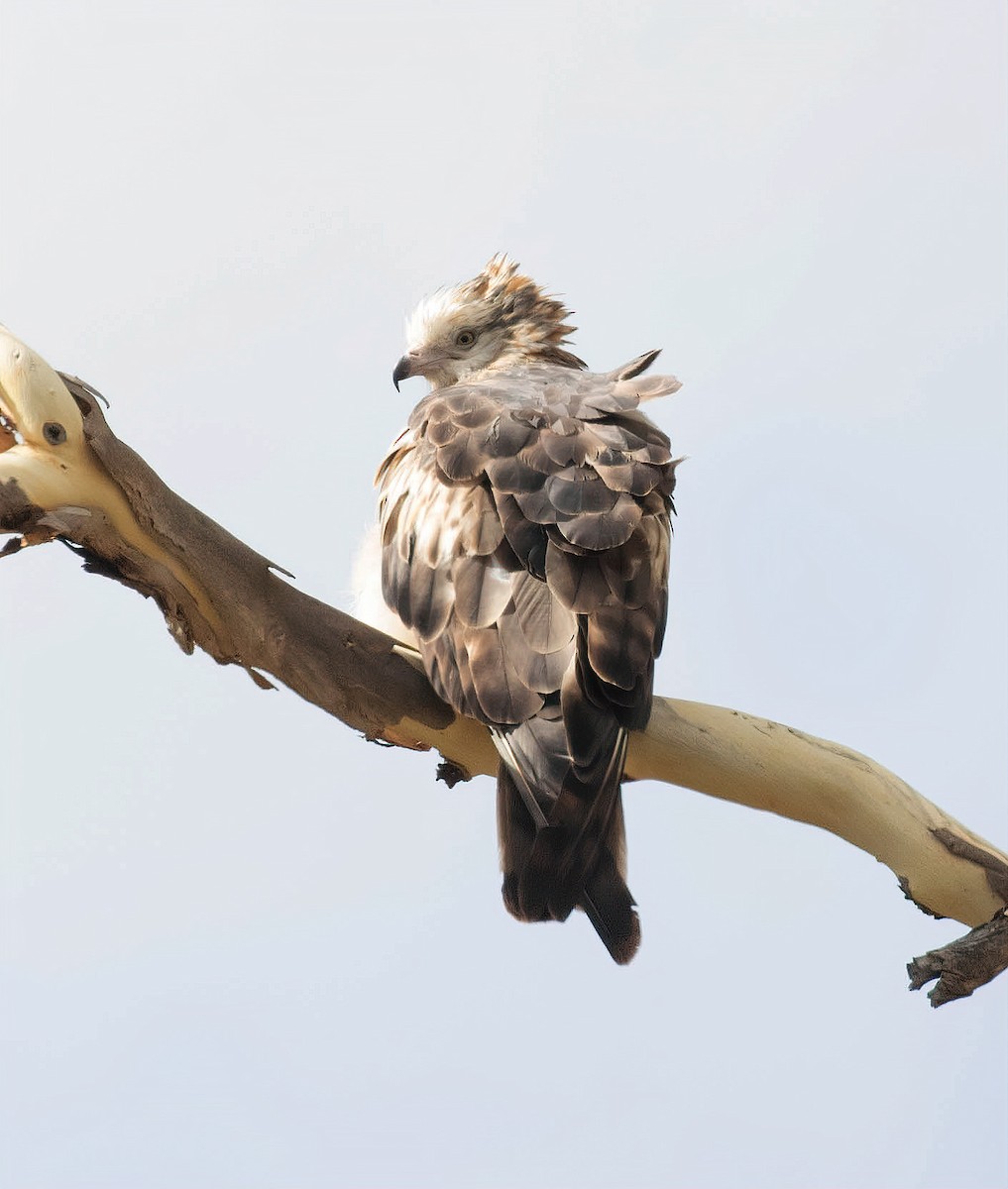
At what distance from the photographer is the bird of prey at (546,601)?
4.30 meters

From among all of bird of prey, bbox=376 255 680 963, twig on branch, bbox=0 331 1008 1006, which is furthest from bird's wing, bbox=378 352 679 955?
twig on branch, bbox=0 331 1008 1006

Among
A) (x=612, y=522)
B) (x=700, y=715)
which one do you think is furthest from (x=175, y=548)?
(x=700, y=715)

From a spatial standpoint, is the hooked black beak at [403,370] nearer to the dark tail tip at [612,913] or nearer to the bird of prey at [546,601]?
the bird of prey at [546,601]

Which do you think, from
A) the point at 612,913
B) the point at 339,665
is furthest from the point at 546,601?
the point at 612,913

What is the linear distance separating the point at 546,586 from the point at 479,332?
2822 mm

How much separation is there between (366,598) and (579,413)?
3.43ft

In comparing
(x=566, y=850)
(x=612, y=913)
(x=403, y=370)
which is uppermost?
(x=403, y=370)

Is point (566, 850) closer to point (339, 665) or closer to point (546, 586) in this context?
point (546, 586)

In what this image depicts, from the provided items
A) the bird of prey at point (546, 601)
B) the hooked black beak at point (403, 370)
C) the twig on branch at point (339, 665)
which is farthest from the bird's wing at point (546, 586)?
the hooked black beak at point (403, 370)

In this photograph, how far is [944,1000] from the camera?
16.2ft

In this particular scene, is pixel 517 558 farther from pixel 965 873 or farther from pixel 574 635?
pixel 965 873

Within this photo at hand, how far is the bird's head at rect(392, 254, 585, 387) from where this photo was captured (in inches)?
271

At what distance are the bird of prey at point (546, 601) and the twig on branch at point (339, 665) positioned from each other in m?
0.27

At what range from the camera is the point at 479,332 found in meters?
6.96
